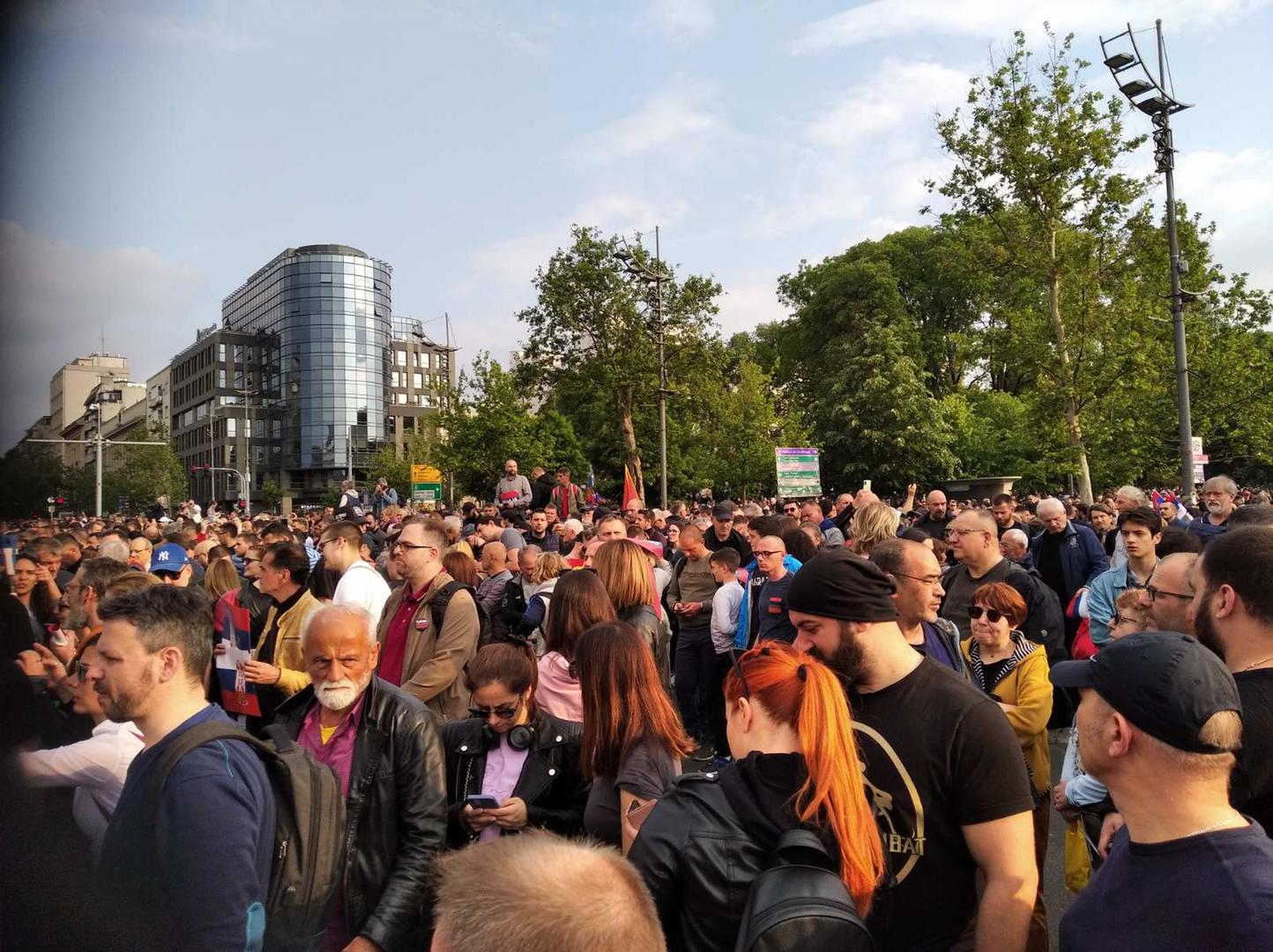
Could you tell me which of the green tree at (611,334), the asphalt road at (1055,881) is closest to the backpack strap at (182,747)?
the asphalt road at (1055,881)

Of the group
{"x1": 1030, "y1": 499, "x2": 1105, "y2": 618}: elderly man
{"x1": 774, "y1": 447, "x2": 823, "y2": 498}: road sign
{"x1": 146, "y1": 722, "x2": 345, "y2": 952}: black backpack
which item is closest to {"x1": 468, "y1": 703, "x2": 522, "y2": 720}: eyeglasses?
{"x1": 146, "y1": 722, "x2": 345, "y2": 952}: black backpack

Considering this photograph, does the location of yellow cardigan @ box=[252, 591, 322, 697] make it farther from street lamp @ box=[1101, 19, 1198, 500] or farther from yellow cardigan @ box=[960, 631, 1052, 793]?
street lamp @ box=[1101, 19, 1198, 500]

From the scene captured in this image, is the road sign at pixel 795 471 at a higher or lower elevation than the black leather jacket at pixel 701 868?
higher

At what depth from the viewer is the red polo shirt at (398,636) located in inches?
196

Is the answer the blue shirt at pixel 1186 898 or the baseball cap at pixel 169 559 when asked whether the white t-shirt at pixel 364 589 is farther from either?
the blue shirt at pixel 1186 898

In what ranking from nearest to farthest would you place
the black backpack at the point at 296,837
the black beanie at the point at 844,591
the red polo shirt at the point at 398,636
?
the black backpack at the point at 296,837
the black beanie at the point at 844,591
the red polo shirt at the point at 398,636

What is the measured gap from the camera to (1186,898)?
1745 millimetres

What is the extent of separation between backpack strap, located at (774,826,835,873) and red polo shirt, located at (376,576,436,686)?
340 centimetres

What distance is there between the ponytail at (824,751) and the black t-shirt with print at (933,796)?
0.72ft

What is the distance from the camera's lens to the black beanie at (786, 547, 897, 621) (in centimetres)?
257

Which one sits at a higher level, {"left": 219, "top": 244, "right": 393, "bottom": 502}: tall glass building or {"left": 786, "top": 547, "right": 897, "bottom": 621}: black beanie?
{"left": 219, "top": 244, "right": 393, "bottom": 502}: tall glass building

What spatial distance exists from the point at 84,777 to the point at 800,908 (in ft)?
4.11

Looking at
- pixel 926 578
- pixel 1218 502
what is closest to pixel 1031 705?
pixel 926 578

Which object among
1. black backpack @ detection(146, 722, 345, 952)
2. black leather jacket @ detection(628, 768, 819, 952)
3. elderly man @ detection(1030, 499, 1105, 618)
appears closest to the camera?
black leather jacket @ detection(628, 768, 819, 952)
